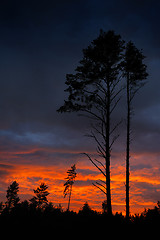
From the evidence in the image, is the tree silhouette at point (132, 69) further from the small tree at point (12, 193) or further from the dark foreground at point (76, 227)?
the small tree at point (12, 193)

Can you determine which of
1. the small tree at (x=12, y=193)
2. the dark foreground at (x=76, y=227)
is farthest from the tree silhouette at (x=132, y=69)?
the small tree at (x=12, y=193)

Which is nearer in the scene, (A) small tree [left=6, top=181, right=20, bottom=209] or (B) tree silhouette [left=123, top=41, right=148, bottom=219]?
(B) tree silhouette [left=123, top=41, right=148, bottom=219]

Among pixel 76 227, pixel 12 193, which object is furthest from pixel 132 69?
pixel 12 193

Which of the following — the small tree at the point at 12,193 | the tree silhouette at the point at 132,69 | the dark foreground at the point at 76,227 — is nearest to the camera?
the dark foreground at the point at 76,227

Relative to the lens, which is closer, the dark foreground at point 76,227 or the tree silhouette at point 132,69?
the dark foreground at point 76,227

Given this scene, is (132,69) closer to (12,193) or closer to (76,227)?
(76,227)

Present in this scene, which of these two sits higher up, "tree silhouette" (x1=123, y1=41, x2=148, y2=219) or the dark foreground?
"tree silhouette" (x1=123, y1=41, x2=148, y2=219)

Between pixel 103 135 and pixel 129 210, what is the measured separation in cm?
609

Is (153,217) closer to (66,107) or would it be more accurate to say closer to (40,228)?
(40,228)

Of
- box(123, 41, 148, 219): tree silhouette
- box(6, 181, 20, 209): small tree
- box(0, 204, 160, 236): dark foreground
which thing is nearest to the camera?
box(0, 204, 160, 236): dark foreground

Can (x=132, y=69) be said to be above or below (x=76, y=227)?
above

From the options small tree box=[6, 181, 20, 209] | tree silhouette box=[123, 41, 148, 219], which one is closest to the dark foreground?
tree silhouette box=[123, 41, 148, 219]

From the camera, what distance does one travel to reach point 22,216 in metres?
8.12

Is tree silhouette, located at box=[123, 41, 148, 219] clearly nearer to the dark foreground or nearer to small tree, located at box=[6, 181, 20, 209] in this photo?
the dark foreground
